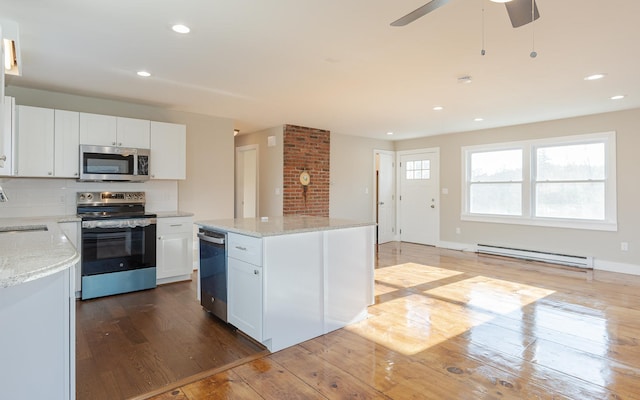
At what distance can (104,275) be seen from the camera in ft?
12.4

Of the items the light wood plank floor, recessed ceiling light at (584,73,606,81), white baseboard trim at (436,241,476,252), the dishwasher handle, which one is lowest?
the light wood plank floor

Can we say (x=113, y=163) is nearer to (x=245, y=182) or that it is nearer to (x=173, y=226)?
(x=173, y=226)

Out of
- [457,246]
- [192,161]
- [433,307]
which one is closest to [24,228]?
[192,161]

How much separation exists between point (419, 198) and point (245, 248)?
5579 millimetres

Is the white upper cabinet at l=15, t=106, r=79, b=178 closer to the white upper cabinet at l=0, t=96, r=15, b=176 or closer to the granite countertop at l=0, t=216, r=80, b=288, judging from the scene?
the white upper cabinet at l=0, t=96, r=15, b=176

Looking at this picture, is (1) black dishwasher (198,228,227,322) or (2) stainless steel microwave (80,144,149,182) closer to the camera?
(1) black dishwasher (198,228,227,322)

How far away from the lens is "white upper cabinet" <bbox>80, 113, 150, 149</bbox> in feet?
12.8

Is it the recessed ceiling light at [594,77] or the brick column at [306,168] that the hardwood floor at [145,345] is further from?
the recessed ceiling light at [594,77]

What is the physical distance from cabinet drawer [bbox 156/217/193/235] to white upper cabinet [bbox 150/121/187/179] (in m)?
0.60

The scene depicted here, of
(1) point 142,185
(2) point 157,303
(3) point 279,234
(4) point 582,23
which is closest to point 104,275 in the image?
(2) point 157,303

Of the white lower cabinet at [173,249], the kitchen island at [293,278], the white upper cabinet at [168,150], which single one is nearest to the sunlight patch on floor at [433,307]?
the kitchen island at [293,278]

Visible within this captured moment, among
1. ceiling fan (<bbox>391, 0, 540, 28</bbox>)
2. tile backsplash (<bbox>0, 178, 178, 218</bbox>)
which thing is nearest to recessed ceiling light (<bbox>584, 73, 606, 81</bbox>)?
ceiling fan (<bbox>391, 0, 540, 28</bbox>)

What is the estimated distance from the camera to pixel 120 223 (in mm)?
3855

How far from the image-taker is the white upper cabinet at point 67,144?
3717 millimetres
